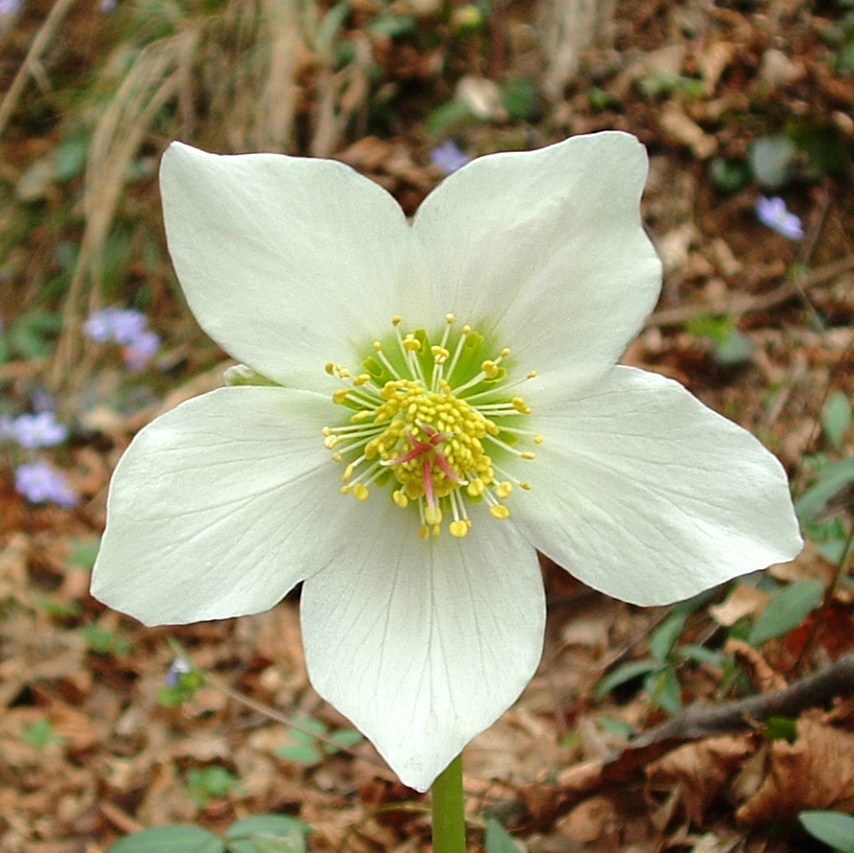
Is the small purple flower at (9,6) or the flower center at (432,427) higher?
the flower center at (432,427)

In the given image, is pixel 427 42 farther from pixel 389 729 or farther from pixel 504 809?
pixel 389 729

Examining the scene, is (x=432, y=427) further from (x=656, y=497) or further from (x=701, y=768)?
(x=701, y=768)

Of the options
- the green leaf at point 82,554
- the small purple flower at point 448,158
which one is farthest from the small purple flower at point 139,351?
the small purple flower at point 448,158

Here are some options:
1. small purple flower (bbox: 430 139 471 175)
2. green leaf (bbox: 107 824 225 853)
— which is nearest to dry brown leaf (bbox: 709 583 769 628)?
green leaf (bbox: 107 824 225 853)

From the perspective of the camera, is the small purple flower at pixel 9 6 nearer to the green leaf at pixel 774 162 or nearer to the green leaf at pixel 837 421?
the green leaf at pixel 774 162

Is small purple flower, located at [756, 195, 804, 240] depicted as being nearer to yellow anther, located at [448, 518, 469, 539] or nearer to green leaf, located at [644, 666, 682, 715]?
green leaf, located at [644, 666, 682, 715]

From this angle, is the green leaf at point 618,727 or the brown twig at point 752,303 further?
the brown twig at point 752,303
